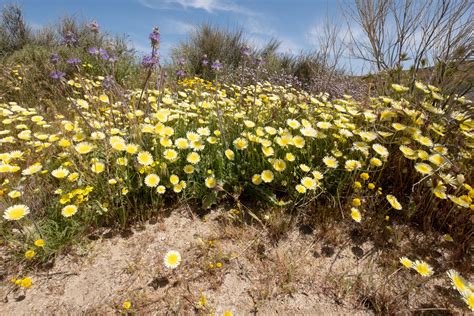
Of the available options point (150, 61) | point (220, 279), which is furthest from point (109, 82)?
point (220, 279)

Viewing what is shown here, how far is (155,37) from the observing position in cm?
214

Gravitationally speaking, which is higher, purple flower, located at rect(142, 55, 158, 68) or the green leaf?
purple flower, located at rect(142, 55, 158, 68)

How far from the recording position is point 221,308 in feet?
4.87

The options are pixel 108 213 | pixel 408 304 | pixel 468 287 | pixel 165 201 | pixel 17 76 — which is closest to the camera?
pixel 468 287

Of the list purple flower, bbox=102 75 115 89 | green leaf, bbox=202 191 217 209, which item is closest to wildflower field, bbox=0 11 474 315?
green leaf, bbox=202 191 217 209

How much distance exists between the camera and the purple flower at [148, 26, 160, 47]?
2129 millimetres

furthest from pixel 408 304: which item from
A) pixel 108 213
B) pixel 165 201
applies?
pixel 108 213

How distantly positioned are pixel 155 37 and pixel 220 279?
6.02 ft

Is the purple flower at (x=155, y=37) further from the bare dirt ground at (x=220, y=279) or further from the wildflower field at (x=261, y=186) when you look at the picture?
the bare dirt ground at (x=220, y=279)

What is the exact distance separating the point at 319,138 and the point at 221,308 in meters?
1.51

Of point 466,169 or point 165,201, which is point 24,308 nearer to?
point 165,201

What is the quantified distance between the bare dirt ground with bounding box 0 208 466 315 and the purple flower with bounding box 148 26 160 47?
1.43 metres

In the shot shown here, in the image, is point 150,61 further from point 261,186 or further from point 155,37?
point 261,186

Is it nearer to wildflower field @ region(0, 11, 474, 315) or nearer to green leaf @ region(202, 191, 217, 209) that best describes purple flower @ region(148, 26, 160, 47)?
wildflower field @ region(0, 11, 474, 315)
